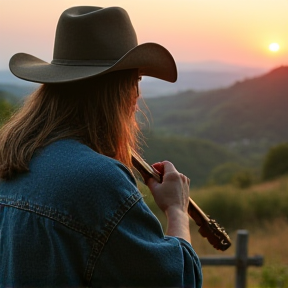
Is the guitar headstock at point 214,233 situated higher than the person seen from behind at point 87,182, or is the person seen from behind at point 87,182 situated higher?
the person seen from behind at point 87,182

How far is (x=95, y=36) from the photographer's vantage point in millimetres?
1668

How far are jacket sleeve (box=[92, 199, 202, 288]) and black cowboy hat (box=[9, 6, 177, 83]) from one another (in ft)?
1.40

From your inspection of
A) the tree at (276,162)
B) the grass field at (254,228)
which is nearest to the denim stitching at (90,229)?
the grass field at (254,228)

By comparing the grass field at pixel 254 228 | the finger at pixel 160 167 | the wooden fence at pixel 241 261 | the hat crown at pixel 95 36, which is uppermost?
the hat crown at pixel 95 36

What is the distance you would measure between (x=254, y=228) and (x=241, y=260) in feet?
17.0

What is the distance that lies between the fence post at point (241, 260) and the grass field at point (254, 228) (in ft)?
2.22

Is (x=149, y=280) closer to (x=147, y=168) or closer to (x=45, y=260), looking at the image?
(x=45, y=260)

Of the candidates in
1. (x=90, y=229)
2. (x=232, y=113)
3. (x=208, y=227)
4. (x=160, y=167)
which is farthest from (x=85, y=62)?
(x=232, y=113)

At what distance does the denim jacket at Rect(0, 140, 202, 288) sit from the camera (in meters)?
1.36

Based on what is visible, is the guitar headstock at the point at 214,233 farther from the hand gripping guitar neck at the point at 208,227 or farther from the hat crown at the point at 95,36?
the hat crown at the point at 95,36

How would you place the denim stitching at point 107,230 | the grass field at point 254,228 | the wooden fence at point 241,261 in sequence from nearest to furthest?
the denim stitching at point 107,230 → the wooden fence at point 241,261 → the grass field at point 254,228

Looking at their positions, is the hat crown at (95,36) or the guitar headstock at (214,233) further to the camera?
the guitar headstock at (214,233)

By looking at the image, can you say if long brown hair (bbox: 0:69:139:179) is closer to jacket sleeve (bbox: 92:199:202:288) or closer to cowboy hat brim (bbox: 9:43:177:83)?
cowboy hat brim (bbox: 9:43:177:83)

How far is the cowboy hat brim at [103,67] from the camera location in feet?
5.04
